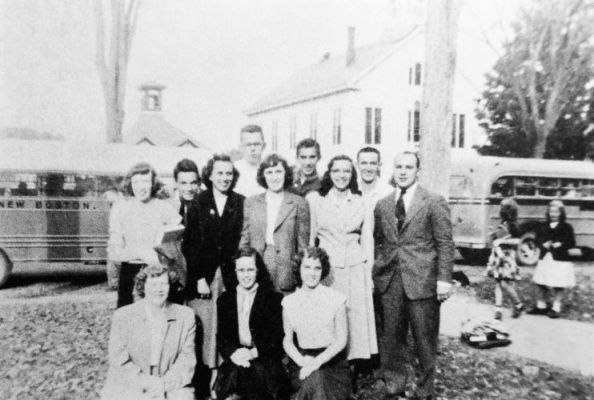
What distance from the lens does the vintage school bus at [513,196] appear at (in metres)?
9.14

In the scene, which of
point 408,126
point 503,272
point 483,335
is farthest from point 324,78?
point 483,335

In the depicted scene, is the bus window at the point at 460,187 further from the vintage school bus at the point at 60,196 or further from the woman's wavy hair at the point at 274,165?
the woman's wavy hair at the point at 274,165

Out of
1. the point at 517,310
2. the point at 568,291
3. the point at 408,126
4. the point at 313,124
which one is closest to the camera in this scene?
the point at 517,310

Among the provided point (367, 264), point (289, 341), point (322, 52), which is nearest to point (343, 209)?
point (367, 264)

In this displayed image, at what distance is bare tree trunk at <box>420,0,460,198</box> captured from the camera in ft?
16.6

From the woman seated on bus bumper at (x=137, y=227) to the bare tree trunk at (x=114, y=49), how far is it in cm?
232

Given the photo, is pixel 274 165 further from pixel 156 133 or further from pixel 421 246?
pixel 156 133

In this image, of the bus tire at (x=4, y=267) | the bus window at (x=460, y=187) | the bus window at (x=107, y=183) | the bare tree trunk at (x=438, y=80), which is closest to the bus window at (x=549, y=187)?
the bus window at (x=460, y=187)

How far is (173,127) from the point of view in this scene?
20.6ft

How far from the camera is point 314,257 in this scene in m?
3.10

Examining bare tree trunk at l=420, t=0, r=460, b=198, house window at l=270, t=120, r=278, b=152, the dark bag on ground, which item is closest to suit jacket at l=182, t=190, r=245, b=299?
the dark bag on ground

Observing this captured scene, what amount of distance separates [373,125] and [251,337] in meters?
7.57

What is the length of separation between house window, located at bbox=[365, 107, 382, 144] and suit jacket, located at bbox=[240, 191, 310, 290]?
21.8 feet

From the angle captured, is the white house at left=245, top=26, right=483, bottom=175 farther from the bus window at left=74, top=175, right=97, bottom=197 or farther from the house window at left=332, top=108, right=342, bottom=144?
the bus window at left=74, top=175, right=97, bottom=197
